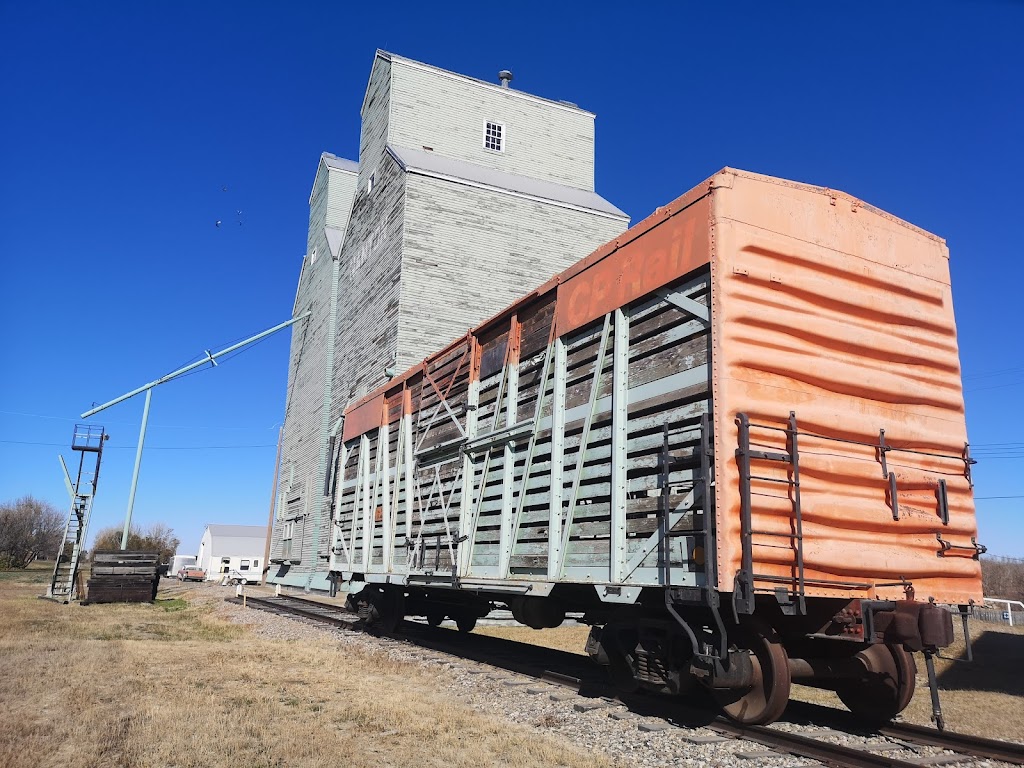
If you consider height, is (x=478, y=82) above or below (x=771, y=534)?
above

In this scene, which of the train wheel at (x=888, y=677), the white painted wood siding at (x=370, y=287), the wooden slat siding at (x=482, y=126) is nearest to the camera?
the train wheel at (x=888, y=677)

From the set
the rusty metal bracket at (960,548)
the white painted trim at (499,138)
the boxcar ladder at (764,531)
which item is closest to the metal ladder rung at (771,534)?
the boxcar ladder at (764,531)

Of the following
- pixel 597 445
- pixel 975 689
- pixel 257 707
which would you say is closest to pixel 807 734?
pixel 597 445

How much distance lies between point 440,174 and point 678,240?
1629 centimetres

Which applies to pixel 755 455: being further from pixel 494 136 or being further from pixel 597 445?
pixel 494 136

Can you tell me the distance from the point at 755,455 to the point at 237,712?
15.4ft

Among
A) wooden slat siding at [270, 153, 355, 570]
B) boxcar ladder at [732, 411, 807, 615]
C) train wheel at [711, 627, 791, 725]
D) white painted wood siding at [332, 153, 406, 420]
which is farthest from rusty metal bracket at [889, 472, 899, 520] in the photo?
wooden slat siding at [270, 153, 355, 570]

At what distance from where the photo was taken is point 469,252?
840 inches

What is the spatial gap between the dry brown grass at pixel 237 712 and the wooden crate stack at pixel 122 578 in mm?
9998

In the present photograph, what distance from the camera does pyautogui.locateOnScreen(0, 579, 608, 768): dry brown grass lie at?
491 centimetres

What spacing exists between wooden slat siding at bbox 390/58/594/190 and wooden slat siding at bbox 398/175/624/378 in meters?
2.56

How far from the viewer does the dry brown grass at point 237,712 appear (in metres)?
4.91

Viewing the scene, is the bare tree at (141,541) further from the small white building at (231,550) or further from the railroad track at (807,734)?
the railroad track at (807,734)

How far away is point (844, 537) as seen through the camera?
18.7 feet
